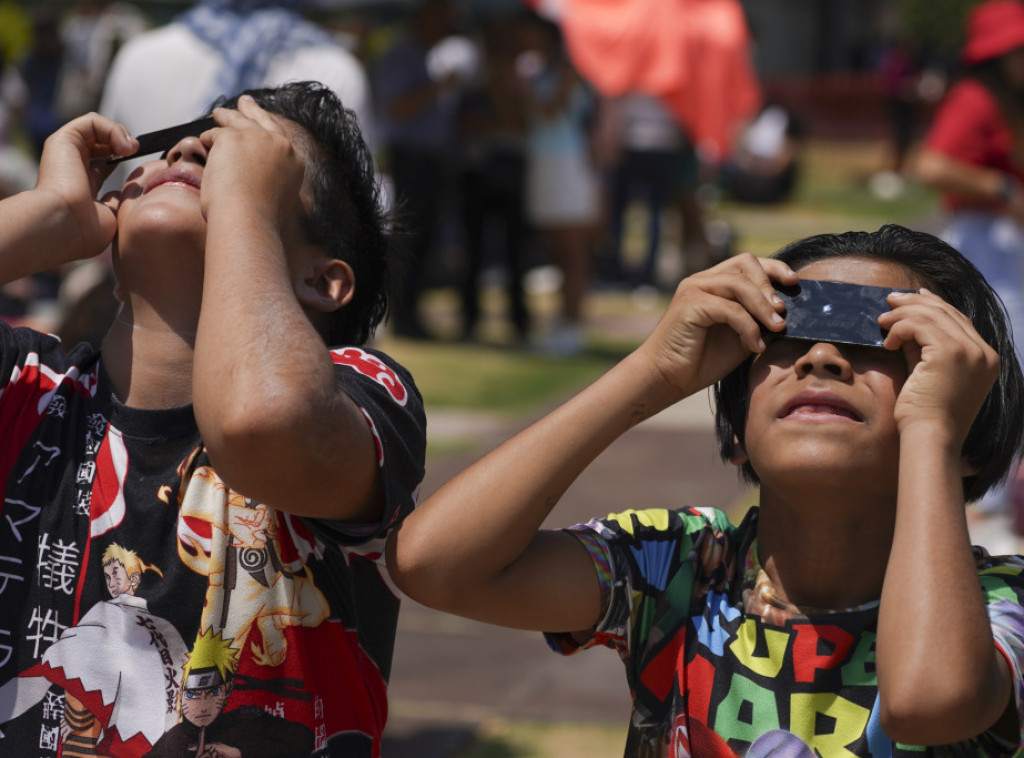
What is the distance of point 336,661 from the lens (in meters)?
1.98

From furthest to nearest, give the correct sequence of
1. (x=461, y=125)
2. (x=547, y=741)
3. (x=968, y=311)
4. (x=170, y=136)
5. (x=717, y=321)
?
(x=461, y=125)
(x=547, y=741)
(x=170, y=136)
(x=968, y=311)
(x=717, y=321)

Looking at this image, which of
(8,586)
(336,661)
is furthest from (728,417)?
(8,586)

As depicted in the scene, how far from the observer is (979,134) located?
5.35 metres

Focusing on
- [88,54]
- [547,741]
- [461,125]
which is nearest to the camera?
[547,741]

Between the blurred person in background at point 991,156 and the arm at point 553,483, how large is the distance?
12.3ft

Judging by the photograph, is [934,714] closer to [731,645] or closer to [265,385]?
[731,645]

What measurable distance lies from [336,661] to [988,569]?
0.94m

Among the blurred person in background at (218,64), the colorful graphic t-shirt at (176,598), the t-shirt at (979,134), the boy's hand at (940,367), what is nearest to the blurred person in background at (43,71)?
the blurred person in background at (218,64)

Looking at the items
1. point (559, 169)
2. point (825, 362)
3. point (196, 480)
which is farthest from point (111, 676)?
point (559, 169)

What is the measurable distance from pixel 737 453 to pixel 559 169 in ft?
25.0

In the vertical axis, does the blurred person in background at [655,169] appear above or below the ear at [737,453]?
below

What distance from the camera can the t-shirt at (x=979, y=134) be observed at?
534 centimetres

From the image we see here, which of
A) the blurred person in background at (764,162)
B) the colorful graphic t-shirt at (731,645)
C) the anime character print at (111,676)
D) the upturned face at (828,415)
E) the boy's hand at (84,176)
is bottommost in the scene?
the blurred person in background at (764,162)

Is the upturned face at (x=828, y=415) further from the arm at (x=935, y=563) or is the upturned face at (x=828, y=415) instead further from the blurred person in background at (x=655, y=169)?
the blurred person in background at (x=655, y=169)
